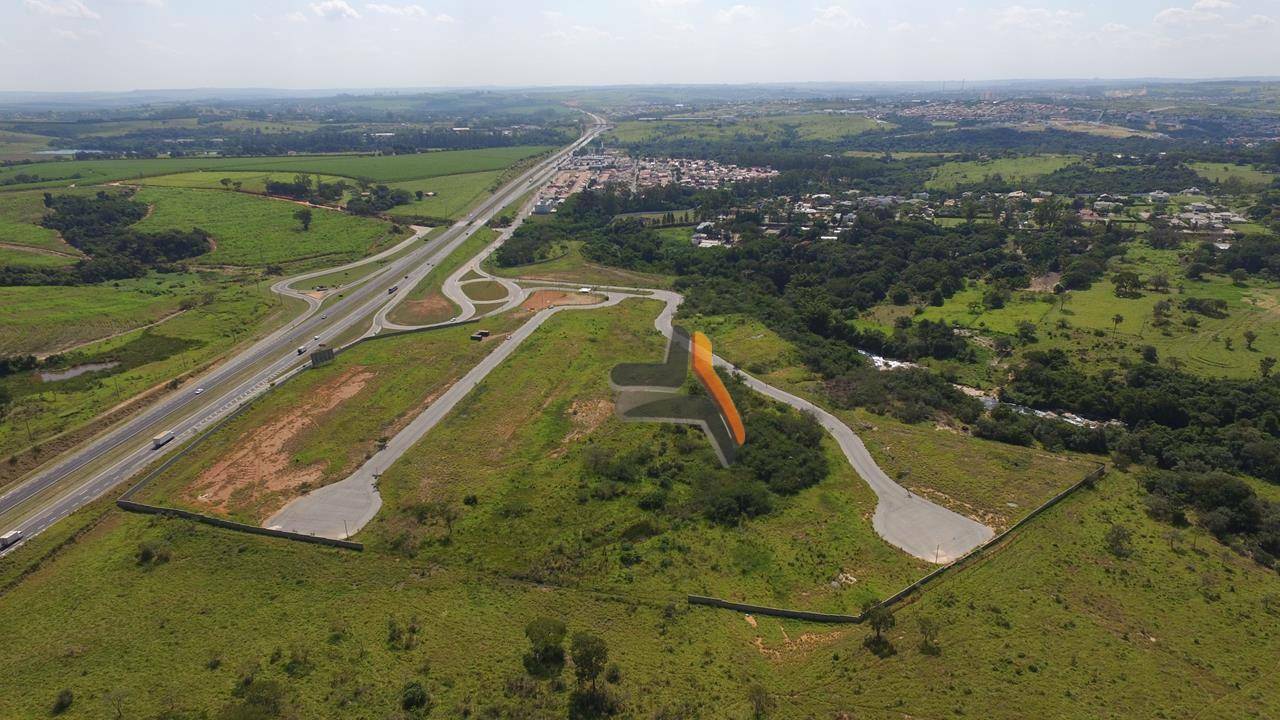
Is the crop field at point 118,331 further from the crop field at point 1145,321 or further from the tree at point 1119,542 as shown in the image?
the crop field at point 1145,321

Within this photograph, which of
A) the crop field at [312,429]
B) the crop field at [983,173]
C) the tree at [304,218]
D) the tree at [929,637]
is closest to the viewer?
the tree at [929,637]

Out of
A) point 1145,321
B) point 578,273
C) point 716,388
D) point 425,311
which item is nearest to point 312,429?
point 425,311

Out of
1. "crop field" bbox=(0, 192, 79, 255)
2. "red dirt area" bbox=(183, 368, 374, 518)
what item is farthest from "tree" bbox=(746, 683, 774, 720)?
"crop field" bbox=(0, 192, 79, 255)

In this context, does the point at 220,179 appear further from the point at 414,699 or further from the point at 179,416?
the point at 414,699

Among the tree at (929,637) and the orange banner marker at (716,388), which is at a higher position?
the orange banner marker at (716,388)

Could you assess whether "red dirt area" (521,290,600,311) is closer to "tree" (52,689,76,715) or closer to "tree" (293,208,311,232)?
"tree" (293,208,311,232)

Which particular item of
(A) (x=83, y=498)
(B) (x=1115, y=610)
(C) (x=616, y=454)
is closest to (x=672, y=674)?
(C) (x=616, y=454)

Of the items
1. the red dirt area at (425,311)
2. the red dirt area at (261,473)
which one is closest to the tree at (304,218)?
the red dirt area at (425,311)
